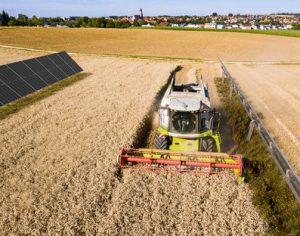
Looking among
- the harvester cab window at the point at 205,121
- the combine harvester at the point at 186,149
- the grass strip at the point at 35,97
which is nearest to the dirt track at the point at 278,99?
the combine harvester at the point at 186,149

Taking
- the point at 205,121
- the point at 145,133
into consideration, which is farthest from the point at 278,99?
the point at 205,121

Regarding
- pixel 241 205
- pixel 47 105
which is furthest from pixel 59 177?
pixel 47 105

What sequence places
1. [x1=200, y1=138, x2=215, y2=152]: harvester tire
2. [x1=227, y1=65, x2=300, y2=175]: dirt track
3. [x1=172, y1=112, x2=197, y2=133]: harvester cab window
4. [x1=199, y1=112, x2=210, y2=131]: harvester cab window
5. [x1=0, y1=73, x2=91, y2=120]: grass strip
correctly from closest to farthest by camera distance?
1. [x1=172, y1=112, x2=197, y2=133]: harvester cab window
2. [x1=199, y1=112, x2=210, y2=131]: harvester cab window
3. [x1=200, y1=138, x2=215, y2=152]: harvester tire
4. [x1=227, y1=65, x2=300, y2=175]: dirt track
5. [x1=0, y1=73, x2=91, y2=120]: grass strip

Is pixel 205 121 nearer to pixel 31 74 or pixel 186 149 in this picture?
pixel 186 149

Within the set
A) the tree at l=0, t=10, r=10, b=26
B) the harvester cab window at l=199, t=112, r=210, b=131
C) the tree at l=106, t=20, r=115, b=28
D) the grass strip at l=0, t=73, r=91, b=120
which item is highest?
the tree at l=0, t=10, r=10, b=26

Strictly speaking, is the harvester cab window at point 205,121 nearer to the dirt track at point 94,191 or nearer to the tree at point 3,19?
the dirt track at point 94,191

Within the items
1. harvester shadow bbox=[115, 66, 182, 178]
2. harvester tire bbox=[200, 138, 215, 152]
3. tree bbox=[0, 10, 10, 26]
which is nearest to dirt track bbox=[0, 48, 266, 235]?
harvester shadow bbox=[115, 66, 182, 178]

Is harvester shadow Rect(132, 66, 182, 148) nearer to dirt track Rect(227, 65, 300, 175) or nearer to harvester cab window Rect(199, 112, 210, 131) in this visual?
harvester cab window Rect(199, 112, 210, 131)

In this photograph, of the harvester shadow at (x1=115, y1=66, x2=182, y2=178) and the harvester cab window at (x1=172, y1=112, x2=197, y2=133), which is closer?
the harvester cab window at (x1=172, y1=112, x2=197, y2=133)
